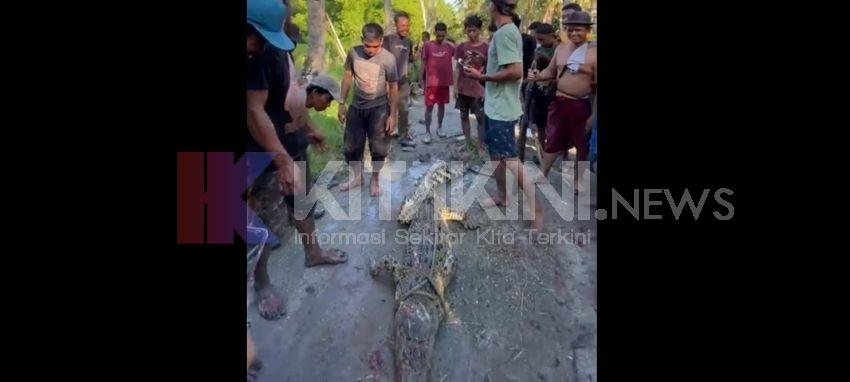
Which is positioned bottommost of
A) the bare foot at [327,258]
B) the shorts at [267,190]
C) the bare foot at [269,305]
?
the bare foot at [269,305]

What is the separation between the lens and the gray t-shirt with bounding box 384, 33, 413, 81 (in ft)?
19.1

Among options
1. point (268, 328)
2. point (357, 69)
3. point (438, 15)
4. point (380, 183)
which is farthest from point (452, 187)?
point (438, 15)

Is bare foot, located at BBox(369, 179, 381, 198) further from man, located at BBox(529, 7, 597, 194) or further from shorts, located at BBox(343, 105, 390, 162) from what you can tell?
man, located at BBox(529, 7, 597, 194)

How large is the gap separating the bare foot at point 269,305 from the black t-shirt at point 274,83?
2.82 ft

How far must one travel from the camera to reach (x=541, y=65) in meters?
4.76

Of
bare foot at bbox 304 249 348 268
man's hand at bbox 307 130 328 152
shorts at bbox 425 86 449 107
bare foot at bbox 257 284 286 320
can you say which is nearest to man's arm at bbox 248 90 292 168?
man's hand at bbox 307 130 328 152

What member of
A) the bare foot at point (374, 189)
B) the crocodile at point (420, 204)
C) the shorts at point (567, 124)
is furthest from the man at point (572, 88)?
the bare foot at point (374, 189)

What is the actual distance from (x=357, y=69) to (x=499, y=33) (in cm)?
154

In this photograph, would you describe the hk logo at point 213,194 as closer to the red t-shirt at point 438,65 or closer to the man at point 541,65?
the man at point 541,65

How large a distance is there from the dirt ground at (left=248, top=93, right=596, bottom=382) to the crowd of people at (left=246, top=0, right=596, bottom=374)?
181mm

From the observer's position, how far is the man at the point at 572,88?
3.90 m

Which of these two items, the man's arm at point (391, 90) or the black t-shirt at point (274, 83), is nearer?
the black t-shirt at point (274, 83)

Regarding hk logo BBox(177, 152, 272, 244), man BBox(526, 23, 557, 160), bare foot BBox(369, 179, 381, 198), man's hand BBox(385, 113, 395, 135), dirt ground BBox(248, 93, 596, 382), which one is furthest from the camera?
bare foot BBox(369, 179, 381, 198)

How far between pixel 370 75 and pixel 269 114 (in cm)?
203
